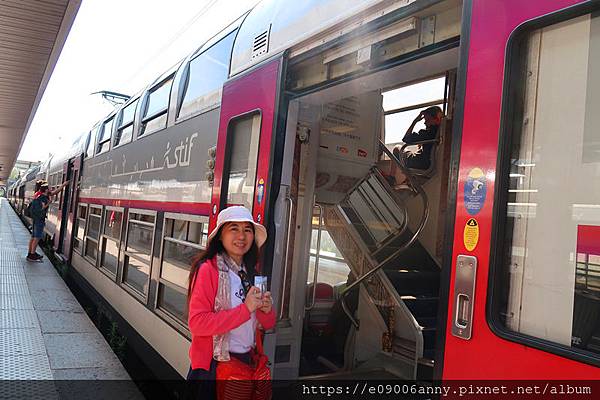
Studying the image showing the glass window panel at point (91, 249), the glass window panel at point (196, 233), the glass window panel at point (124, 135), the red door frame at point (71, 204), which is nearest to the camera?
the glass window panel at point (196, 233)

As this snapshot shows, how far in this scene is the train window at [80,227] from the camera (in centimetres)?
865

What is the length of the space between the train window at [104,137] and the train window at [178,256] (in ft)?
12.1

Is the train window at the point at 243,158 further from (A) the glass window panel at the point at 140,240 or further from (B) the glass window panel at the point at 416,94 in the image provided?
(B) the glass window panel at the point at 416,94

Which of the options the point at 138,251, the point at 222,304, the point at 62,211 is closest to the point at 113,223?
the point at 138,251

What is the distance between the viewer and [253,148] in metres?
2.96

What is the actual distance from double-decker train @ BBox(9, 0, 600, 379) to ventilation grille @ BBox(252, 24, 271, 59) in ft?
0.08

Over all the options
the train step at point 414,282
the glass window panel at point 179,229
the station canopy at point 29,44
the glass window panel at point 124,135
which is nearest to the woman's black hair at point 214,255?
the glass window panel at point 179,229

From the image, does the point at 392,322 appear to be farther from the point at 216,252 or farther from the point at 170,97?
the point at 170,97

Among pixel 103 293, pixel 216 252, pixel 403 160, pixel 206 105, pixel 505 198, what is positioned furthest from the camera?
pixel 103 293

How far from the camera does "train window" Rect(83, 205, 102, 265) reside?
295 inches

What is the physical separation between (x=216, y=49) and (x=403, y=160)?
272cm

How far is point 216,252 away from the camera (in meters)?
2.27

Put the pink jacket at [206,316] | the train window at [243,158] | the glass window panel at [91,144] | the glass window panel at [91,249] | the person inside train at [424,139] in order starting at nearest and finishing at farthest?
1. the pink jacket at [206,316]
2. the train window at [243,158]
3. the person inside train at [424,139]
4. the glass window panel at [91,249]
5. the glass window panel at [91,144]

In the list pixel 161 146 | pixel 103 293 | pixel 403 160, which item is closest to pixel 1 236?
pixel 103 293
